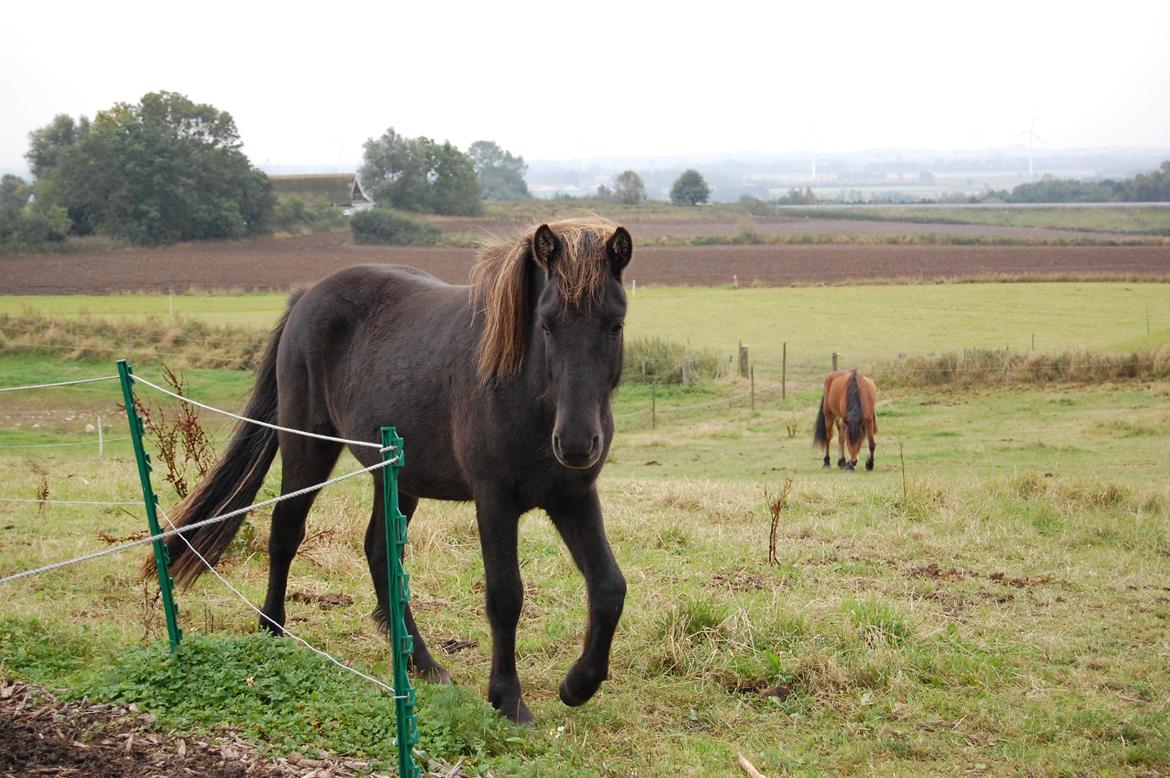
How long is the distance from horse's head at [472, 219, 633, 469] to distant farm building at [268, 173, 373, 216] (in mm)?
71365

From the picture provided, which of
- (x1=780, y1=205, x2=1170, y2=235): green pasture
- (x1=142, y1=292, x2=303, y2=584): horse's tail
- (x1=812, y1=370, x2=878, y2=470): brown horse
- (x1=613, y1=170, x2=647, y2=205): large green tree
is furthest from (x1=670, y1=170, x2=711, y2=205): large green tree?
(x1=142, y1=292, x2=303, y2=584): horse's tail

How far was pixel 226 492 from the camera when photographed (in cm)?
603

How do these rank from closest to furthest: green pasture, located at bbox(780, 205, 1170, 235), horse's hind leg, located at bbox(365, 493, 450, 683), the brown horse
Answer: horse's hind leg, located at bbox(365, 493, 450, 683) < the brown horse < green pasture, located at bbox(780, 205, 1170, 235)

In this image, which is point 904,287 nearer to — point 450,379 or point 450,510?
point 450,510

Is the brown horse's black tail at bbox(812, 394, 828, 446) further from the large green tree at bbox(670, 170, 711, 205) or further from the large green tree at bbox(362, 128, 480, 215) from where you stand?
the large green tree at bbox(670, 170, 711, 205)

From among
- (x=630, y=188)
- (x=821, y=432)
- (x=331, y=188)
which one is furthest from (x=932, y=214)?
(x=821, y=432)

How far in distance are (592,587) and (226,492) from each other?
262 cm

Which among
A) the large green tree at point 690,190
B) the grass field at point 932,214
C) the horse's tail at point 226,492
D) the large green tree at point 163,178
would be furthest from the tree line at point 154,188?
the horse's tail at point 226,492

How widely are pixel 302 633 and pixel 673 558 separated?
2875mm

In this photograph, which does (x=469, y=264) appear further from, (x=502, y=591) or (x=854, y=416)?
(x=502, y=591)

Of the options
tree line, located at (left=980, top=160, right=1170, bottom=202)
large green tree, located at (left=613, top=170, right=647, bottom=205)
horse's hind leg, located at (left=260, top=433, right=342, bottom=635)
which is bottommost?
horse's hind leg, located at (left=260, top=433, right=342, bottom=635)

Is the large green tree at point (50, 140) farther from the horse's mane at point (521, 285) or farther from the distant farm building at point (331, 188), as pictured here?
the horse's mane at point (521, 285)

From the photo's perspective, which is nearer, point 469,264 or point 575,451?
point 575,451

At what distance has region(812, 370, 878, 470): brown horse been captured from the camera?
15680 mm
